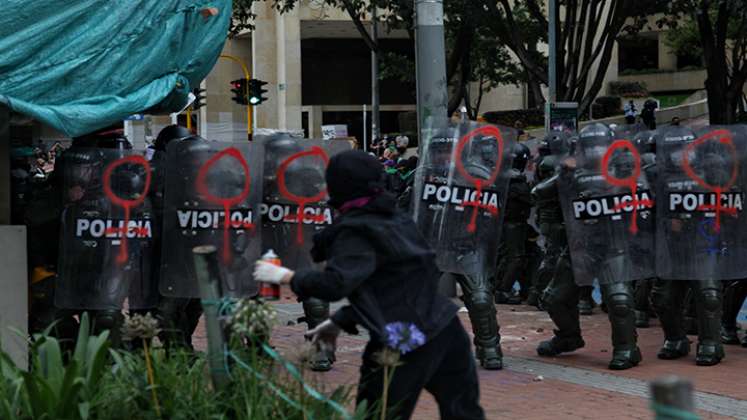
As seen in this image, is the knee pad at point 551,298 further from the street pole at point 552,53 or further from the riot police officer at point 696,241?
the street pole at point 552,53

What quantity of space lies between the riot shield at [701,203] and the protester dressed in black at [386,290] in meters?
4.66

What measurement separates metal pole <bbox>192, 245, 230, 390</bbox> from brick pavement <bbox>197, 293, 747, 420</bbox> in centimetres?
147

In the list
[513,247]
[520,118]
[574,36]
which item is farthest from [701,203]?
[520,118]

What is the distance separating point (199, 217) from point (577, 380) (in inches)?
113

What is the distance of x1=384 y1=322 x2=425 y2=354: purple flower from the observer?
4641mm

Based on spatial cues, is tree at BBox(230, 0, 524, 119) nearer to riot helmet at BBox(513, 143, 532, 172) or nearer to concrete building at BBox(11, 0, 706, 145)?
riot helmet at BBox(513, 143, 532, 172)

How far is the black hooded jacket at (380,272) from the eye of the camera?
4.62 m

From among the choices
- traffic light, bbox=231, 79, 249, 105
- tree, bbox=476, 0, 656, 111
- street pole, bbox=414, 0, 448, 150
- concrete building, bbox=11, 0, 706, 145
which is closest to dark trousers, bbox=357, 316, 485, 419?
street pole, bbox=414, 0, 448, 150

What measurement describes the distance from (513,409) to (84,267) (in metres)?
2.88

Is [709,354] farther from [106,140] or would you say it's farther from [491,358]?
[106,140]

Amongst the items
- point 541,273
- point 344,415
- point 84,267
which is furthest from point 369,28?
point 344,415

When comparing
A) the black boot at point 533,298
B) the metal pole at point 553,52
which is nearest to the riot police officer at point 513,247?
the black boot at point 533,298

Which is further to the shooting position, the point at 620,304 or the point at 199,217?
the point at 620,304

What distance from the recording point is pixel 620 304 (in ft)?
30.1
